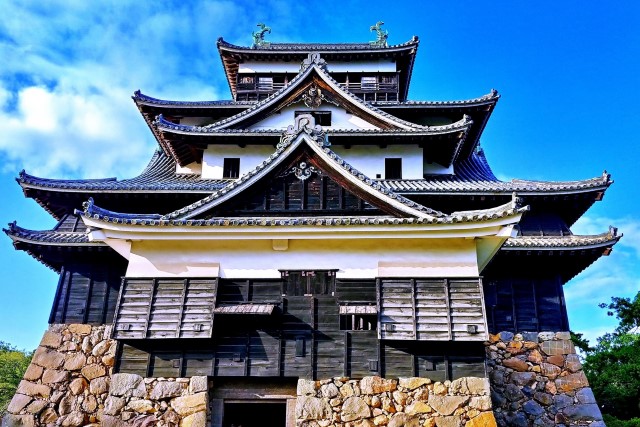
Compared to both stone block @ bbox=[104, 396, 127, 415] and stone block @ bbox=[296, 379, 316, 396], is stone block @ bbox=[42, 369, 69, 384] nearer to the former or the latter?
stone block @ bbox=[104, 396, 127, 415]

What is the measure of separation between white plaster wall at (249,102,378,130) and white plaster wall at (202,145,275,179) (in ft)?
2.65

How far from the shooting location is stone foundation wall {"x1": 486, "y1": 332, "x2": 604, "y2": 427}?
13.6 metres

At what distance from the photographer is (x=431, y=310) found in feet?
34.6

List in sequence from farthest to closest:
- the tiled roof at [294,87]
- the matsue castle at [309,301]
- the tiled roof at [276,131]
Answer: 1. the tiled roof at [294,87]
2. the tiled roof at [276,131]
3. the matsue castle at [309,301]

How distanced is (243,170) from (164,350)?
7.50 m

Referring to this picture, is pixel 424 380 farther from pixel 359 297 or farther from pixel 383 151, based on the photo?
pixel 383 151

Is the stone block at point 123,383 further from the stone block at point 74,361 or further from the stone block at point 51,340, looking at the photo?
the stone block at point 51,340

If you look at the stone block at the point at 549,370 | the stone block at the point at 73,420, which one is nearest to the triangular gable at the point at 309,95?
the stone block at the point at 549,370

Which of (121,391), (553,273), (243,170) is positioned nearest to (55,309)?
(121,391)

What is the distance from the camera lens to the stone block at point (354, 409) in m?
10.0

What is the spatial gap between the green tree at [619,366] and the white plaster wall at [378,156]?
10.1 metres

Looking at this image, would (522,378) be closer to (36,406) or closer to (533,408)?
(533,408)

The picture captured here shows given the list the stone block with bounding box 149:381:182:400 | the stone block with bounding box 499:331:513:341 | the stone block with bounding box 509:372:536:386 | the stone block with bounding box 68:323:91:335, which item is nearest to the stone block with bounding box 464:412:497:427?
the stone block with bounding box 509:372:536:386

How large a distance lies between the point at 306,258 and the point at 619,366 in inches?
551
